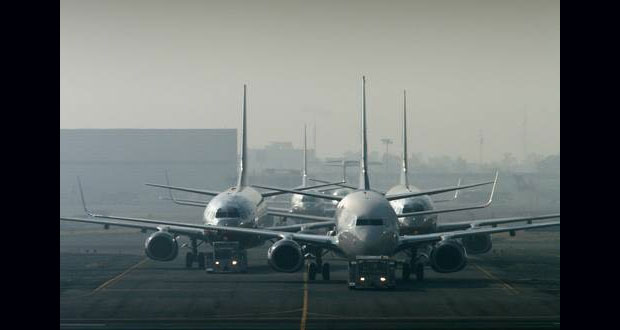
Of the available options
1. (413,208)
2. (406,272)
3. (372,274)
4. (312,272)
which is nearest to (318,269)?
(312,272)

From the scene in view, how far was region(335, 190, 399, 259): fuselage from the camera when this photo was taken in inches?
2231

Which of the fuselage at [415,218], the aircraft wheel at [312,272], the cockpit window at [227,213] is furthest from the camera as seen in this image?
the fuselage at [415,218]

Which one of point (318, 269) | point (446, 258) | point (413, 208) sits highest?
point (413, 208)

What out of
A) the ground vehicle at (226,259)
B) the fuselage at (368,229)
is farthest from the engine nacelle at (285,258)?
the ground vehicle at (226,259)

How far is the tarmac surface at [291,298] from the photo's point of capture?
41.7 meters

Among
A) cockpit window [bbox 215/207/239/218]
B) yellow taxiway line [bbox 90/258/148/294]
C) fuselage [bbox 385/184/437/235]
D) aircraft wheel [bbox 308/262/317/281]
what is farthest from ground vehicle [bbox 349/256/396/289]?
fuselage [bbox 385/184/437/235]

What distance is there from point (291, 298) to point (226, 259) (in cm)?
1732

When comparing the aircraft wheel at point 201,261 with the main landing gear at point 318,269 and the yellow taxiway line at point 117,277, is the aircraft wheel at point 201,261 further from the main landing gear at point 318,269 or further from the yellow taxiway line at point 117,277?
the main landing gear at point 318,269

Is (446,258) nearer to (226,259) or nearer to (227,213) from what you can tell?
(226,259)

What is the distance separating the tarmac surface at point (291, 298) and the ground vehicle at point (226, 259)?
83 cm

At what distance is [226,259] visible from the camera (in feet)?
222

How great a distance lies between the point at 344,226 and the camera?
58.1 meters

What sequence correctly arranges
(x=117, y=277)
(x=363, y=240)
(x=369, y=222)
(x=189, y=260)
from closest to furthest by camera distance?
(x=363, y=240), (x=369, y=222), (x=117, y=277), (x=189, y=260)

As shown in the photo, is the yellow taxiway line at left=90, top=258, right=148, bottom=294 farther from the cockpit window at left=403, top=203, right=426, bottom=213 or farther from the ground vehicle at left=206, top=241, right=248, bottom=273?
the cockpit window at left=403, top=203, right=426, bottom=213
